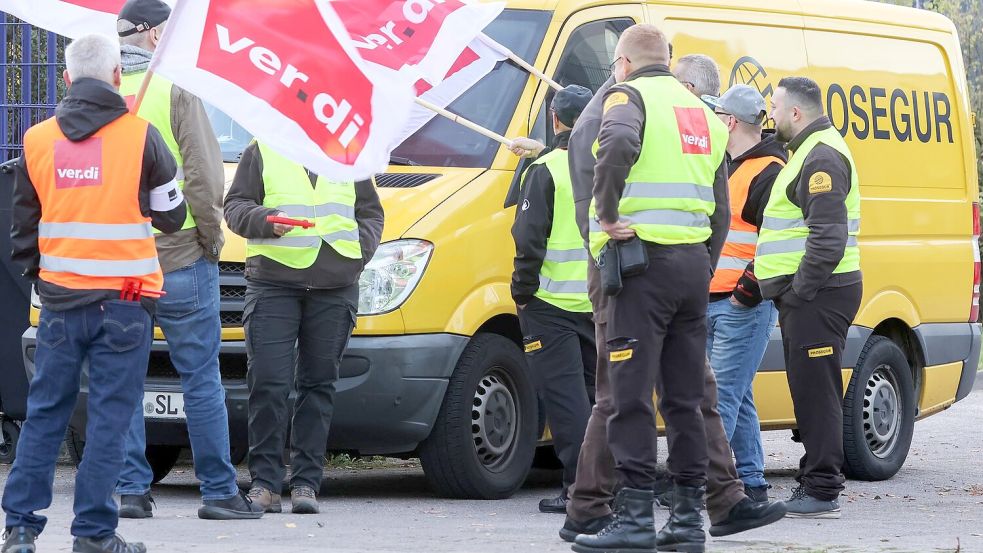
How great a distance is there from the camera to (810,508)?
802 centimetres

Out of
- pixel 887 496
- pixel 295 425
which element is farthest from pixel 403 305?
pixel 887 496

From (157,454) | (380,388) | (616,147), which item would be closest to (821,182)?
(616,147)

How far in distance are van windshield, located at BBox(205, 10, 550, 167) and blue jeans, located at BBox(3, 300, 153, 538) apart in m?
2.46

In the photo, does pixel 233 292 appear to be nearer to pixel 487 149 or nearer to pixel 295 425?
pixel 295 425

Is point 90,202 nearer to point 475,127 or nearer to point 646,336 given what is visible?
point 646,336

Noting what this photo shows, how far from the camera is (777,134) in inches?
322

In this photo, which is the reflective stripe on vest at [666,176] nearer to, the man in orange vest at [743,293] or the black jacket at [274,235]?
the black jacket at [274,235]

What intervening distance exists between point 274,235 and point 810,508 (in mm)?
2624

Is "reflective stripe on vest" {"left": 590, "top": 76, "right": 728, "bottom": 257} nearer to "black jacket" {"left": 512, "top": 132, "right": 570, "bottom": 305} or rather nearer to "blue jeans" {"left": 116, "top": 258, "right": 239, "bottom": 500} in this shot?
"black jacket" {"left": 512, "top": 132, "right": 570, "bottom": 305}

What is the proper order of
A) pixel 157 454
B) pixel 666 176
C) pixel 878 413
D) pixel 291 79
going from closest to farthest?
1. pixel 666 176
2. pixel 291 79
3. pixel 157 454
4. pixel 878 413

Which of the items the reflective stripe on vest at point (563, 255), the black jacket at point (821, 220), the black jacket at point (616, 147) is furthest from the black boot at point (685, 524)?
the black jacket at point (821, 220)

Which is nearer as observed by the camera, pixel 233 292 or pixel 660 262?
pixel 660 262

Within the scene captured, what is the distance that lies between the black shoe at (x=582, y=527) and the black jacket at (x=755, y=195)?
1.71m

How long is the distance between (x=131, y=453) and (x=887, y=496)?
3.92 metres
